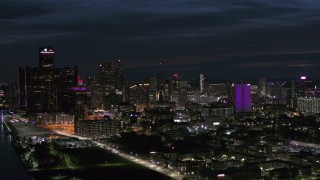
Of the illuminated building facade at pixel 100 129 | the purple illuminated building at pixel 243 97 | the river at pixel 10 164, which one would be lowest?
the river at pixel 10 164

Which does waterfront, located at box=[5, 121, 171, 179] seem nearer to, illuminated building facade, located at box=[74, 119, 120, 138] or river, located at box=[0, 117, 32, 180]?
river, located at box=[0, 117, 32, 180]

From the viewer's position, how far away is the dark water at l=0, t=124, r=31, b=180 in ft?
47.4

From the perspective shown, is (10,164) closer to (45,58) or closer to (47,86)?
(47,86)

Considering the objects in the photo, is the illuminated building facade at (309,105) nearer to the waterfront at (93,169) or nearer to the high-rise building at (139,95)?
the high-rise building at (139,95)

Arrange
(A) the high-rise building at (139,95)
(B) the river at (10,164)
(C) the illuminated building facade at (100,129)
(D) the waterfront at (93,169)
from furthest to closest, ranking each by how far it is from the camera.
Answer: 1. (A) the high-rise building at (139,95)
2. (C) the illuminated building facade at (100,129)
3. (B) the river at (10,164)
4. (D) the waterfront at (93,169)

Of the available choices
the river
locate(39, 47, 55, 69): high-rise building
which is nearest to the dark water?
the river

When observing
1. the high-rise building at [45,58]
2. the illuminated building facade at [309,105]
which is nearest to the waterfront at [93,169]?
the high-rise building at [45,58]

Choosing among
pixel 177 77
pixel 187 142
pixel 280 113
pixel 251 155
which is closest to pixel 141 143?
pixel 187 142

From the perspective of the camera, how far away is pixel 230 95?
3972 cm

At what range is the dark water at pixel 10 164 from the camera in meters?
14.5

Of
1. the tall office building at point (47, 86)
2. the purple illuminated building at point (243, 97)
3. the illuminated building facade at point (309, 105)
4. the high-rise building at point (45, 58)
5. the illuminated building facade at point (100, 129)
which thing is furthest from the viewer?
the purple illuminated building at point (243, 97)

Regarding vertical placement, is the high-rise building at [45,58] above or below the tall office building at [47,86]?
above

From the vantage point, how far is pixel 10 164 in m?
16.3

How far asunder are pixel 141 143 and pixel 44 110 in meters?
16.4
